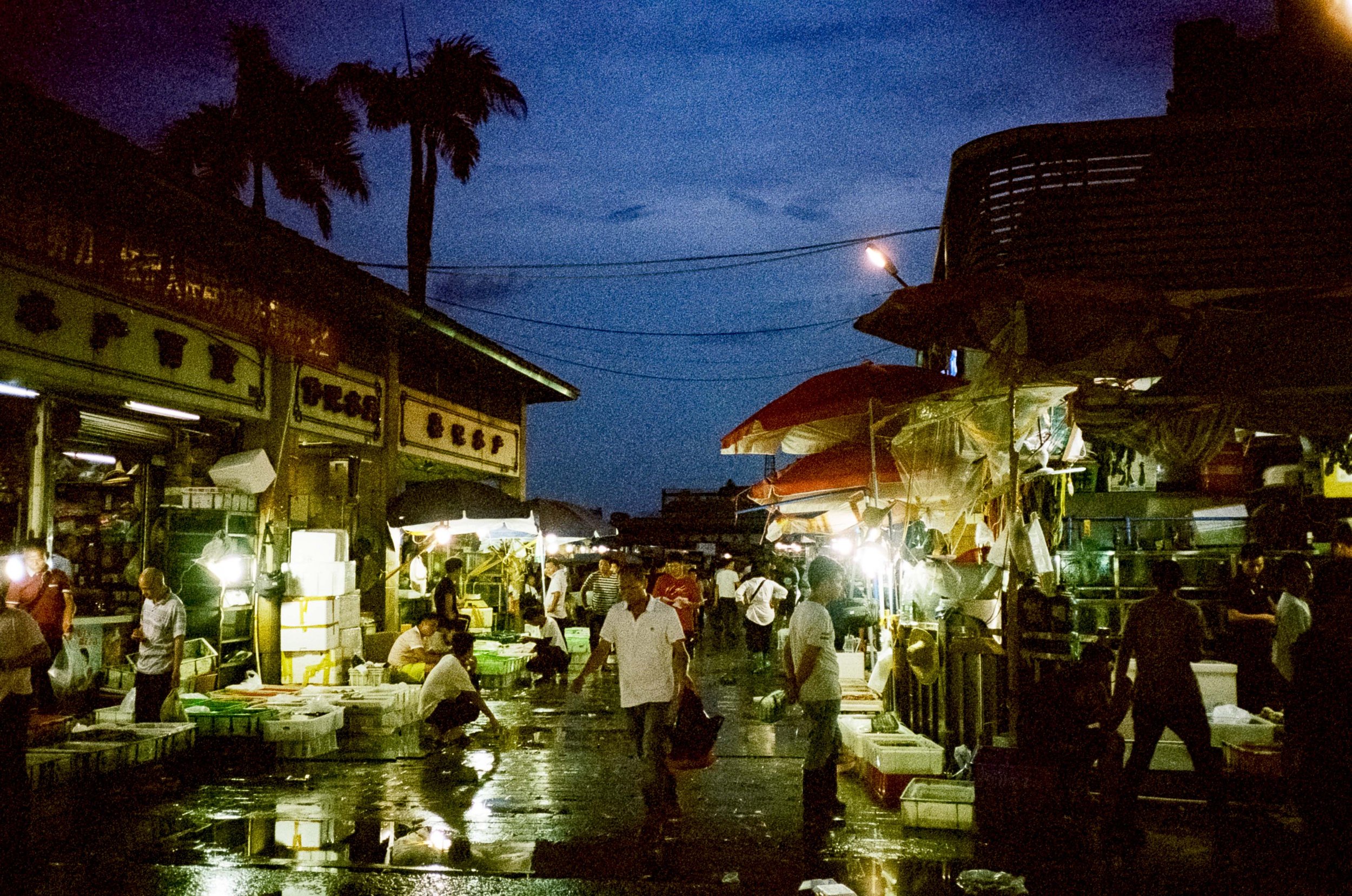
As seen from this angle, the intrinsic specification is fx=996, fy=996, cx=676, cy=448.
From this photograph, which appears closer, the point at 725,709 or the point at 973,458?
the point at 973,458

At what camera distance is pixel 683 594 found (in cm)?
1950

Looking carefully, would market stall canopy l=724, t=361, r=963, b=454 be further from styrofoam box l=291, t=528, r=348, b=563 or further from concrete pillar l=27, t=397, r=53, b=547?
concrete pillar l=27, t=397, r=53, b=547

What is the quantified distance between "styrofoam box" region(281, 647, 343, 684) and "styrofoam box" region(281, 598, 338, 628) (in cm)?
40

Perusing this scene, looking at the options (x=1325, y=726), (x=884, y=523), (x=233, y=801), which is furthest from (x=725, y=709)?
(x=1325, y=726)

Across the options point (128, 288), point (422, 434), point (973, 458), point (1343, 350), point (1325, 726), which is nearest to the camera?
point (1325, 726)

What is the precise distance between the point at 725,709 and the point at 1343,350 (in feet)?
30.7

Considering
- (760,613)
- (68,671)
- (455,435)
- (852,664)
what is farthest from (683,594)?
(68,671)

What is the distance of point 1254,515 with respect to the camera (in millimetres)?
12008

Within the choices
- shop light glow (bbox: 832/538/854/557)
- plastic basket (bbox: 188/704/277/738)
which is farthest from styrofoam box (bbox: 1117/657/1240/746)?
plastic basket (bbox: 188/704/277/738)

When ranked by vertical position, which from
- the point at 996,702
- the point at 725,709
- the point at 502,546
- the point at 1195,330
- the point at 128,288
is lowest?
the point at 725,709

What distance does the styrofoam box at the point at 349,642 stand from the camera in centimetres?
1421

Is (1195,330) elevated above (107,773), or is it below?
above

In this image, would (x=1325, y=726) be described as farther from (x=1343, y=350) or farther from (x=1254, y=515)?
(x=1254, y=515)

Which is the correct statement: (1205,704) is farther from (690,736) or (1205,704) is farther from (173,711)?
(173,711)
